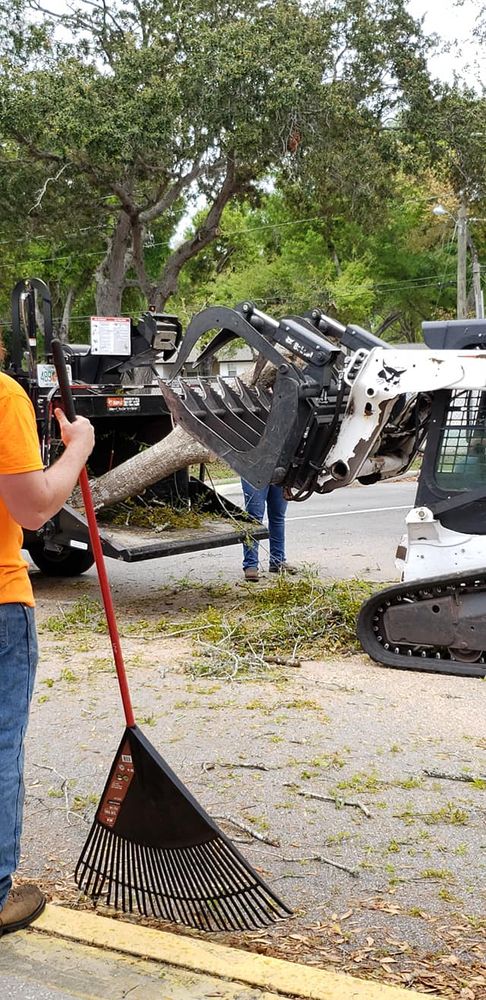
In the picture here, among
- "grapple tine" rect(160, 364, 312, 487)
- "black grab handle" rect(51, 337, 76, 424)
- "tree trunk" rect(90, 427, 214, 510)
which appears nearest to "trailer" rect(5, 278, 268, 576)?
"tree trunk" rect(90, 427, 214, 510)

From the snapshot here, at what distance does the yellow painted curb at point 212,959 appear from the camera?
3021 millimetres

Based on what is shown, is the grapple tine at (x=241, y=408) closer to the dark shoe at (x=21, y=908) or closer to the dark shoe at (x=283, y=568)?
the dark shoe at (x=283, y=568)

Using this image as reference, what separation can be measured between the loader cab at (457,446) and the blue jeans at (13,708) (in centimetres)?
381

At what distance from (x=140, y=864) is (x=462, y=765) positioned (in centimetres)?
192

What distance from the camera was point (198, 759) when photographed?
510 centimetres

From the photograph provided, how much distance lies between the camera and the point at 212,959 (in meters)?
3.23

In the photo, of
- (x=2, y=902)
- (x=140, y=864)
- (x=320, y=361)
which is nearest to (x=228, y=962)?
(x=140, y=864)

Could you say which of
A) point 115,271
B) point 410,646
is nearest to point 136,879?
point 410,646

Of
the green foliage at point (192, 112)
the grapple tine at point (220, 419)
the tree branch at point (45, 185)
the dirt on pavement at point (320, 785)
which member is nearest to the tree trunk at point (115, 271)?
the green foliage at point (192, 112)

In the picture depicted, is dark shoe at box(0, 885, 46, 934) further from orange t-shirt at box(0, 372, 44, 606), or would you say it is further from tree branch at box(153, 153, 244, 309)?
tree branch at box(153, 153, 244, 309)

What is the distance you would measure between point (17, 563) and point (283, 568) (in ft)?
21.0

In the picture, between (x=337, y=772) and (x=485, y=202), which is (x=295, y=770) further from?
(x=485, y=202)

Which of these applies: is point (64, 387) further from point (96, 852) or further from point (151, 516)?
point (151, 516)

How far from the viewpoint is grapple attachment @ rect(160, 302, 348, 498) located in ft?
22.5
